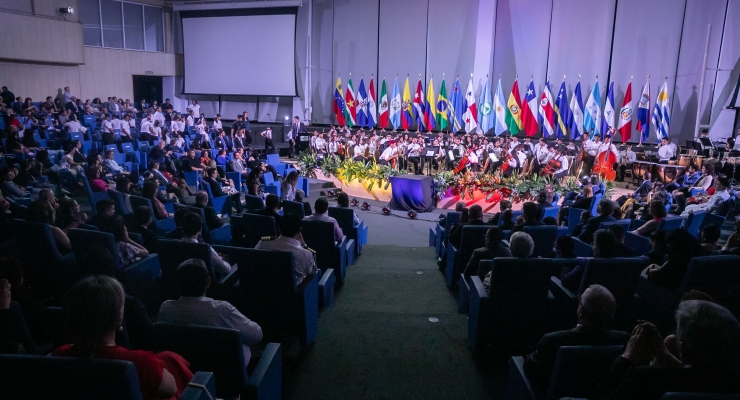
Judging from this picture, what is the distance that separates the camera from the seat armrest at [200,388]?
5.77 feet

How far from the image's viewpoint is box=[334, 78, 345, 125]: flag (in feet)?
58.1

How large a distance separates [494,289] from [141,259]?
9.00ft

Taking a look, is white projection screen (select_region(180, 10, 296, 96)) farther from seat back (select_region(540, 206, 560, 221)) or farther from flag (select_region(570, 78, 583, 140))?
seat back (select_region(540, 206, 560, 221))

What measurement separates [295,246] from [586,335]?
2.17m

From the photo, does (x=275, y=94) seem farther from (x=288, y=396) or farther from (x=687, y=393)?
(x=687, y=393)

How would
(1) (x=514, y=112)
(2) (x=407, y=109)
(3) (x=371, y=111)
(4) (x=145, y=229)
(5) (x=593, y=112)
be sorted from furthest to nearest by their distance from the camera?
(3) (x=371, y=111), (2) (x=407, y=109), (1) (x=514, y=112), (5) (x=593, y=112), (4) (x=145, y=229)

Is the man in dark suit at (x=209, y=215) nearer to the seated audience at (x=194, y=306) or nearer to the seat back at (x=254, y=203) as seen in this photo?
the seat back at (x=254, y=203)

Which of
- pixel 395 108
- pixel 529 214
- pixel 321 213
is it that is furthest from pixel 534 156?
pixel 321 213

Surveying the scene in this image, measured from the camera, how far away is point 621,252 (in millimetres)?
4031

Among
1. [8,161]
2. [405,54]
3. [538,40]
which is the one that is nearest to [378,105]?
[405,54]

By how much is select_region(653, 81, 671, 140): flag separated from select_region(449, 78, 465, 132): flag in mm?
5342

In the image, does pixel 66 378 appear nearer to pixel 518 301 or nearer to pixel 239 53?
pixel 518 301

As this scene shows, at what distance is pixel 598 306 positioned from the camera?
219 cm

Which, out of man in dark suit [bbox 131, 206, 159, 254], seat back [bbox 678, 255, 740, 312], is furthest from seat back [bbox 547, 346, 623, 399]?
man in dark suit [bbox 131, 206, 159, 254]
